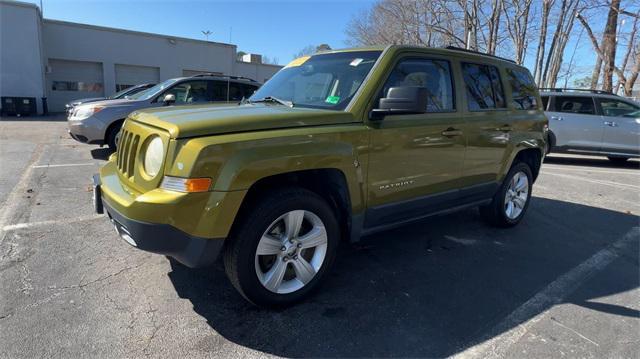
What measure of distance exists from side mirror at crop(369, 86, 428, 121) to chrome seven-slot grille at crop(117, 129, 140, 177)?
1.84 metres

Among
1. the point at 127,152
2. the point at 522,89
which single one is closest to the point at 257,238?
the point at 127,152

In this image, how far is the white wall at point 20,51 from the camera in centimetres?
2086

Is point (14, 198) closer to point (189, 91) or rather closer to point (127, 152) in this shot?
point (127, 152)

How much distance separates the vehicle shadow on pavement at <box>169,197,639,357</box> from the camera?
2766mm

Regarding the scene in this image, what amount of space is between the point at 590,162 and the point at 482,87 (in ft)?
32.5

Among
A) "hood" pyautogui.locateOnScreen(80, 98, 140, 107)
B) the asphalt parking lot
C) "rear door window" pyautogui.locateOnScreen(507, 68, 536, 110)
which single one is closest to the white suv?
the asphalt parking lot

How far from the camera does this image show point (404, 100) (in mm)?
3152

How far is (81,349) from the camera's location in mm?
2529

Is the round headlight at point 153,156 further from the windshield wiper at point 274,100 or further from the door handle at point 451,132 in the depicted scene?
the door handle at point 451,132

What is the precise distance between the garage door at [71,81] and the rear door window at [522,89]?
26.1 meters

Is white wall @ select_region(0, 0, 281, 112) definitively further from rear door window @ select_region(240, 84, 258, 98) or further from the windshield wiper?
the windshield wiper

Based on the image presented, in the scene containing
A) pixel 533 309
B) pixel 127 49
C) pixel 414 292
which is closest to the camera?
pixel 533 309

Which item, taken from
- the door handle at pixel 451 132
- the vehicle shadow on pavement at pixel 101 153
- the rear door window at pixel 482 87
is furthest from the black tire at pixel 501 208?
the vehicle shadow on pavement at pixel 101 153

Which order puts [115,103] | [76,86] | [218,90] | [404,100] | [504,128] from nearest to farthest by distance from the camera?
[404,100]
[504,128]
[115,103]
[218,90]
[76,86]
